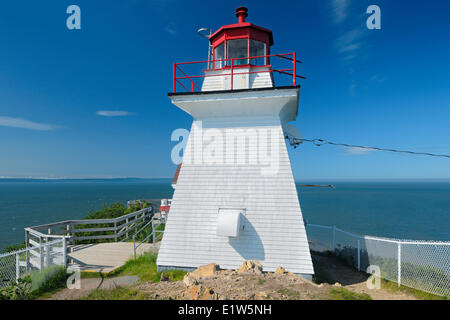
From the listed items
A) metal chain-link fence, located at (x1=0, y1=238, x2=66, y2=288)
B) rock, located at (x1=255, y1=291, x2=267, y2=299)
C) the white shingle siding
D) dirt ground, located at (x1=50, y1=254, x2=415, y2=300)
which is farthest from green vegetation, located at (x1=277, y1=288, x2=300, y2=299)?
metal chain-link fence, located at (x1=0, y1=238, x2=66, y2=288)

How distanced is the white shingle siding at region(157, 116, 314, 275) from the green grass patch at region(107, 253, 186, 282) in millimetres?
294

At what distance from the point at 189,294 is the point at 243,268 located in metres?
1.92

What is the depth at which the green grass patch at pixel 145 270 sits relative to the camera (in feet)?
20.4

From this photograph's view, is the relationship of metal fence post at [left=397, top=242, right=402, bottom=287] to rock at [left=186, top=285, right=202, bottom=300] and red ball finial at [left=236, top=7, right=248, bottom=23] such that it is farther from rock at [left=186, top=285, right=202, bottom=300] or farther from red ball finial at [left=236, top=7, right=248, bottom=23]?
red ball finial at [left=236, top=7, right=248, bottom=23]

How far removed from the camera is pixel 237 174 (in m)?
6.90

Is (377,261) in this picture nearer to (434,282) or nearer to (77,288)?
(434,282)

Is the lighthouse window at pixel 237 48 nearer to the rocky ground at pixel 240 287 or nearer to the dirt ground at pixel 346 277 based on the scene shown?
the rocky ground at pixel 240 287

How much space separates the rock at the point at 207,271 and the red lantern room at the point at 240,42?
584 cm

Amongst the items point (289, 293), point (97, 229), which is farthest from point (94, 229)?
point (289, 293)

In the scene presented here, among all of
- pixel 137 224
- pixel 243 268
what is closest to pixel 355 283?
pixel 243 268

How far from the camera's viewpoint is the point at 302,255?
6082 millimetres

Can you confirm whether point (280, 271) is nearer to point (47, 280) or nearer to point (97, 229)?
point (47, 280)

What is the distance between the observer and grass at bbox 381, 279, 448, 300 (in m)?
5.34

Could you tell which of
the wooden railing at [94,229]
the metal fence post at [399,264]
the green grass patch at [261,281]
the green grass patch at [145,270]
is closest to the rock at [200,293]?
the green grass patch at [261,281]
